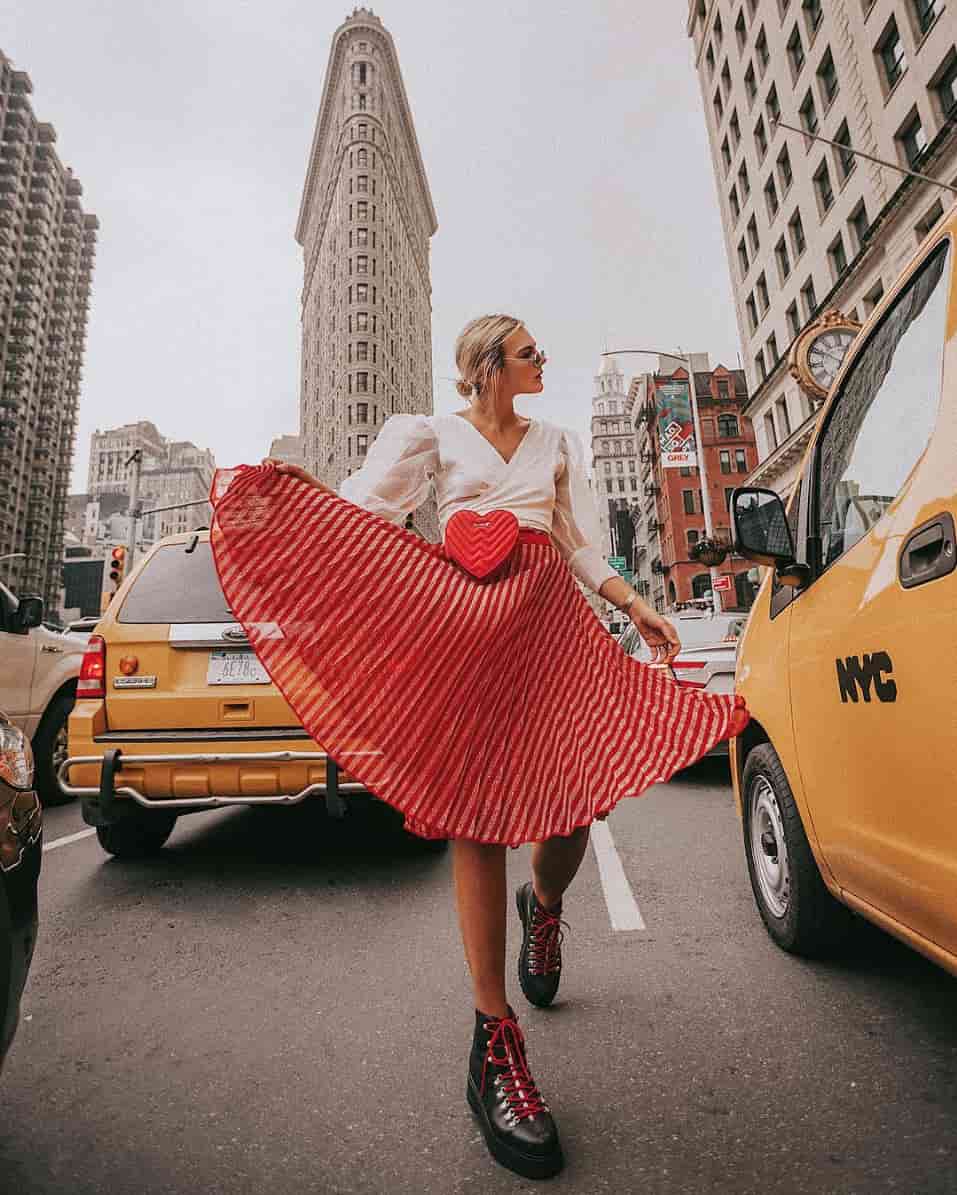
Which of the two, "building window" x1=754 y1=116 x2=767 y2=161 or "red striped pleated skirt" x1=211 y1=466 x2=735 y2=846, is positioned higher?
"building window" x1=754 y1=116 x2=767 y2=161

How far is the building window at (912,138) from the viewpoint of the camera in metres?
21.5

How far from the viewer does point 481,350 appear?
209 centimetres

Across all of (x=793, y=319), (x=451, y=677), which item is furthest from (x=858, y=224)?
(x=451, y=677)

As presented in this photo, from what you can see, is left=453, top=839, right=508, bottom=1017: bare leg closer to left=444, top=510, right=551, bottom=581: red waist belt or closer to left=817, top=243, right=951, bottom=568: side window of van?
left=444, top=510, right=551, bottom=581: red waist belt

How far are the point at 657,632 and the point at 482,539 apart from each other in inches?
22.9

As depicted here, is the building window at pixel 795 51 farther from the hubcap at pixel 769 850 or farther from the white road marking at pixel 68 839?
the white road marking at pixel 68 839

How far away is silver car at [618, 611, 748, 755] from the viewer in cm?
652

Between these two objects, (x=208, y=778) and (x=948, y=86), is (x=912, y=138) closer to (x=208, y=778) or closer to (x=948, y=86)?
(x=948, y=86)

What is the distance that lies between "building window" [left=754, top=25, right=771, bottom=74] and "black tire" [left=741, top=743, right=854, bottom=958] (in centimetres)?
3731

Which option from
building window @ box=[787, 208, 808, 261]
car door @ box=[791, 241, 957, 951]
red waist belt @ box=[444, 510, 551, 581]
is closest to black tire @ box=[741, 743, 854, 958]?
car door @ box=[791, 241, 957, 951]

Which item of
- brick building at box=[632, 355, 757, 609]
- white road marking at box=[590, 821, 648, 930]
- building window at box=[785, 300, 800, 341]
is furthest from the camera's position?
brick building at box=[632, 355, 757, 609]

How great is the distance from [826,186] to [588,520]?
104 ft

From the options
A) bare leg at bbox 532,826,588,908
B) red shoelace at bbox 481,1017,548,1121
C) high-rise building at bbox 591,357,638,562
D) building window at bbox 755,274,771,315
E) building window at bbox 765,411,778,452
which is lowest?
→ red shoelace at bbox 481,1017,548,1121

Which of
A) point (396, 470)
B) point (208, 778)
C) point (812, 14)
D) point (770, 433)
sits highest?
point (812, 14)
